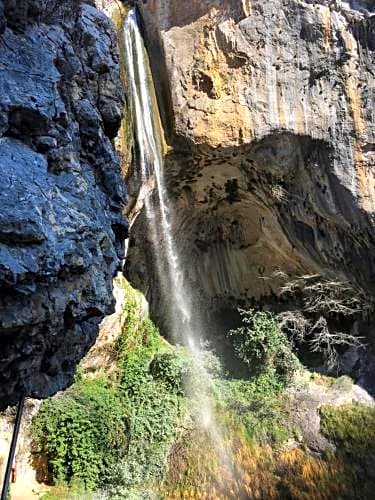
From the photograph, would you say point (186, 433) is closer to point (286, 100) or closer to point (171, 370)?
point (171, 370)

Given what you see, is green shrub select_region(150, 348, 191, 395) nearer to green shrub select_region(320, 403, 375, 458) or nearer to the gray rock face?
green shrub select_region(320, 403, 375, 458)

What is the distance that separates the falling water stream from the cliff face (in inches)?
12.8

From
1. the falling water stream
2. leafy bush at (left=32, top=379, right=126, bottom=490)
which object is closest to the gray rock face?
the falling water stream

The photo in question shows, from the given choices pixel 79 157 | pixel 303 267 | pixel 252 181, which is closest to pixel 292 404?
pixel 303 267

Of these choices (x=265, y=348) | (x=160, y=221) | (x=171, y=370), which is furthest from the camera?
(x=265, y=348)

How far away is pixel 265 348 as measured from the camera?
10734 mm

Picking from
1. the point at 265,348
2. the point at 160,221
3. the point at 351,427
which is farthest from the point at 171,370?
the point at 351,427

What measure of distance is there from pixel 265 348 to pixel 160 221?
12.8ft

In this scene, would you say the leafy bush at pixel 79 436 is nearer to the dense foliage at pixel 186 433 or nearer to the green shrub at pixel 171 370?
the dense foliage at pixel 186 433

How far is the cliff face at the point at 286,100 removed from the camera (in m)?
8.57

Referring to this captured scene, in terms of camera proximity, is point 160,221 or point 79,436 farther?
point 160,221

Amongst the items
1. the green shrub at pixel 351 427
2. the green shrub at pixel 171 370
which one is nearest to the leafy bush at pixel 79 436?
the green shrub at pixel 171 370

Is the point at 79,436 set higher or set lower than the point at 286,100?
lower

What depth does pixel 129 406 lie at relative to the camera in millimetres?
9375
